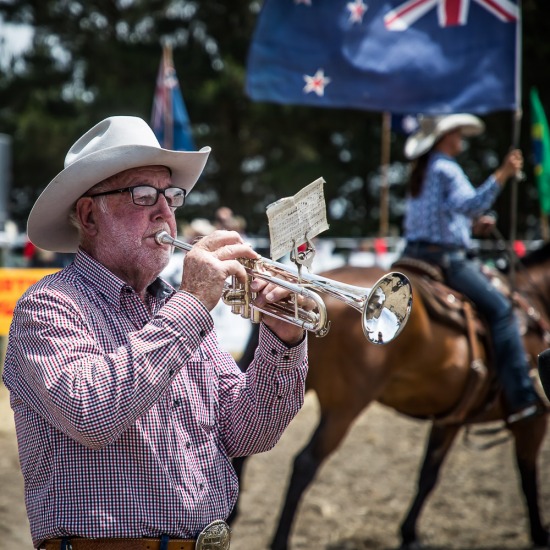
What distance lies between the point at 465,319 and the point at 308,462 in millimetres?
1516

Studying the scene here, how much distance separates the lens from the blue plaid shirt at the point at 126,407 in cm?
208

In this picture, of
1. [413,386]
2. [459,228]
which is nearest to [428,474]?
[413,386]

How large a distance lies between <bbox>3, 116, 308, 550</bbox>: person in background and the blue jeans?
340 centimetres

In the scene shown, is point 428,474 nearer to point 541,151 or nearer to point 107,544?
point 541,151

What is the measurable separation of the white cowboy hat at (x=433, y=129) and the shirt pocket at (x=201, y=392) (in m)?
3.78

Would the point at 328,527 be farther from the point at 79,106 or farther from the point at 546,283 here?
the point at 79,106

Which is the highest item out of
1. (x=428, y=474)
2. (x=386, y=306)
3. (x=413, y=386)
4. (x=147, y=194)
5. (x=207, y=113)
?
(x=207, y=113)

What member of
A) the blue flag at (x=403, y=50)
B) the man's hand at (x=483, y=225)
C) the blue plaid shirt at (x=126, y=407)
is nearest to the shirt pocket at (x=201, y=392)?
the blue plaid shirt at (x=126, y=407)

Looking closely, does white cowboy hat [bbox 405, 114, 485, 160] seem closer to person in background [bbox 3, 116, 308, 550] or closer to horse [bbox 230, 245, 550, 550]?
horse [bbox 230, 245, 550, 550]

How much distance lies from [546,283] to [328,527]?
2.60 meters

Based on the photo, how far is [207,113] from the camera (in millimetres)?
23188

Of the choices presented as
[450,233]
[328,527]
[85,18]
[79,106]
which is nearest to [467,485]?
[328,527]

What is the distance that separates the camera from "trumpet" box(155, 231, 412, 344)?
7.98ft

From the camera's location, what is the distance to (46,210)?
2.53 m
